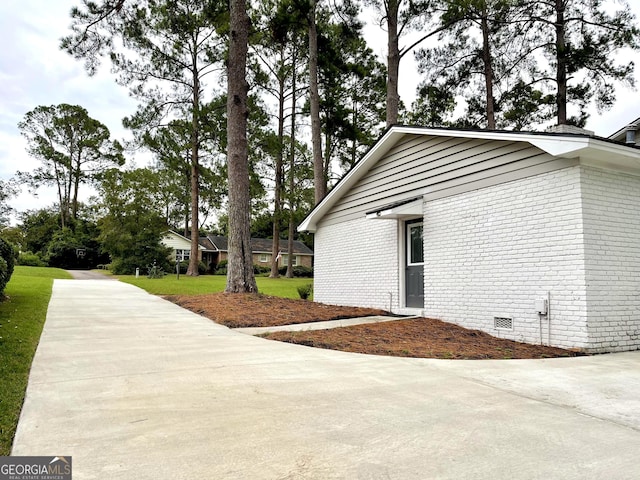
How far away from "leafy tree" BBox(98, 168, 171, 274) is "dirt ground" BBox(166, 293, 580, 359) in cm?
2377

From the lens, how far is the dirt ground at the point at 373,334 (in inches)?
233

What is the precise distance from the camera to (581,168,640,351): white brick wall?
20.2 ft

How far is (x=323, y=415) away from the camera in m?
3.16

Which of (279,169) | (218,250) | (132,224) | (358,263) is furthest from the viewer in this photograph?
(218,250)

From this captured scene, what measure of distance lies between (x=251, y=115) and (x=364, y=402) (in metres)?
23.6

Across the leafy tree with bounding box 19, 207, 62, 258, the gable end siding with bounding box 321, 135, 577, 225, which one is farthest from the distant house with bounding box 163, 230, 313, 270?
the gable end siding with bounding box 321, 135, 577, 225

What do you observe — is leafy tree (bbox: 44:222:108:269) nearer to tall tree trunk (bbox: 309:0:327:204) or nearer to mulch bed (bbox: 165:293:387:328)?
tall tree trunk (bbox: 309:0:327:204)

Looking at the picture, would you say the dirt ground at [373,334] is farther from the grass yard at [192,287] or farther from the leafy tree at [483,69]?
the leafy tree at [483,69]

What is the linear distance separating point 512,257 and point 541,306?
0.95 metres

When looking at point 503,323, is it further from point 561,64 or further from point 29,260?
point 29,260

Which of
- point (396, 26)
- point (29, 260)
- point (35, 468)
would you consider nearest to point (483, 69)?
point (396, 26)

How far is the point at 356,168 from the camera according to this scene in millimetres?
10773

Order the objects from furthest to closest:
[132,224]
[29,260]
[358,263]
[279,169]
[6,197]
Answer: [6,197], [29,260], [132,224], [279,169], [358,263]

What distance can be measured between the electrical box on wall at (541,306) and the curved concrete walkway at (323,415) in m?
1.06
